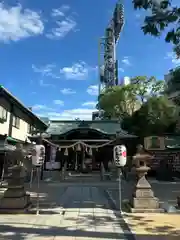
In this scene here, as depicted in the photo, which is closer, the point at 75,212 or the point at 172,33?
the point at 172,33

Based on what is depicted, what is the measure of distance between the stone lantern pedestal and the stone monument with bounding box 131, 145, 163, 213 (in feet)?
13.8

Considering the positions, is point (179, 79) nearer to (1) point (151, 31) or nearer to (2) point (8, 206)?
(1) point (151, 31)

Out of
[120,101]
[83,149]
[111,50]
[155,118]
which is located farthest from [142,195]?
[111,50]

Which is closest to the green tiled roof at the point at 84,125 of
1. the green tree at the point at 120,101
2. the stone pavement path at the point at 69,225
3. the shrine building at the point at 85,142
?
the shrine building at the point at 85,142

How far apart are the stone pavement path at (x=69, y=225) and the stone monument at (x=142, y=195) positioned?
3.43 ft

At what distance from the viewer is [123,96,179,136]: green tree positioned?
31.3m

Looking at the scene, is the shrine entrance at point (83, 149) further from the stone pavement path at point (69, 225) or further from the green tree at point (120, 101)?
the stone pavement path at point (69, 225)

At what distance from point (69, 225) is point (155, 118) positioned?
2531 centimetres

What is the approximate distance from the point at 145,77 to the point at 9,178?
108ft

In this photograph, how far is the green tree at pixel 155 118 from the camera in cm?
3131

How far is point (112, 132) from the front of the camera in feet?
83.4

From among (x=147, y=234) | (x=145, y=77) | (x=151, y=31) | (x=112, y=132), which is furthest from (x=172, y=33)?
(x=145, y=77)

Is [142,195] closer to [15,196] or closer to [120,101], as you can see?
[15,196]

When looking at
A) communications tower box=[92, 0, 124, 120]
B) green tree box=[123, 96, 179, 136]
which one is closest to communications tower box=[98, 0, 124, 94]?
communications tower box=[92, 0, 124, 120]
